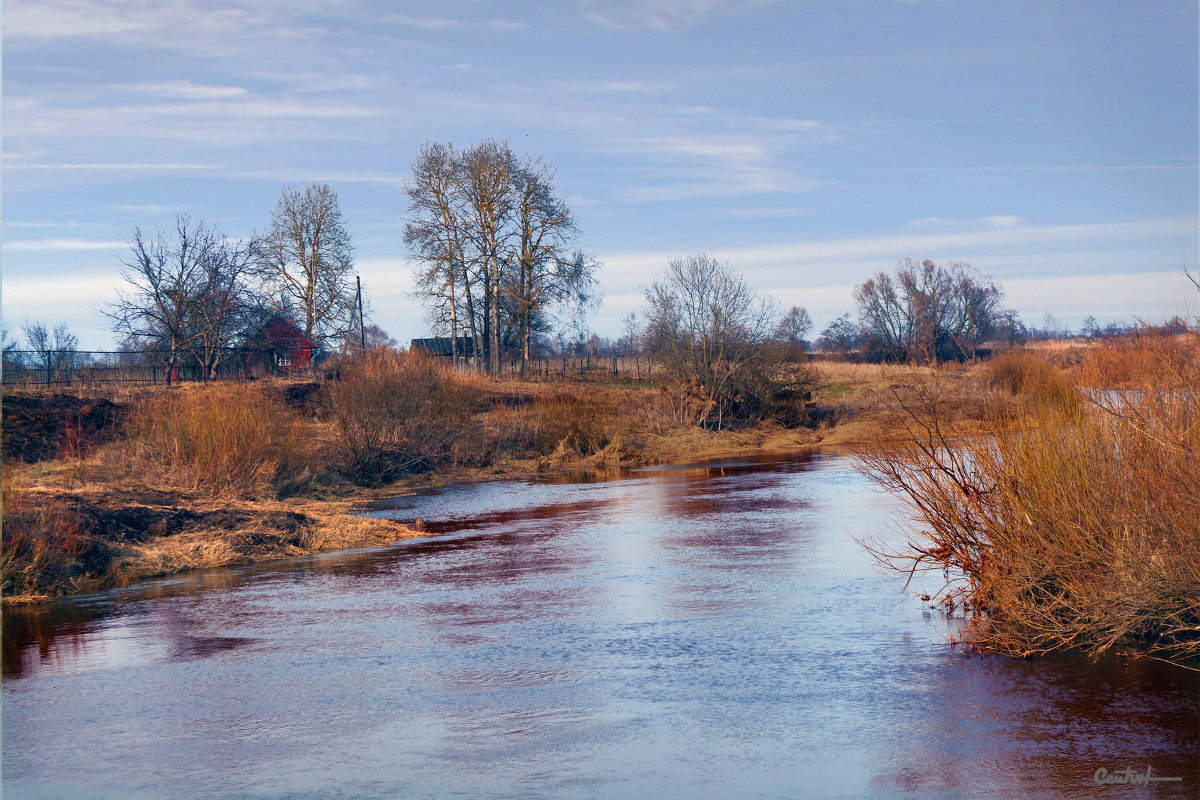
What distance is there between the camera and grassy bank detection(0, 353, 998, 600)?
13.9 meters

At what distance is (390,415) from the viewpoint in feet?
87.8

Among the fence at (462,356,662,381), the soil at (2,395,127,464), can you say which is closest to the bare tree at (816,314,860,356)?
the fence at (462,356,662,381)

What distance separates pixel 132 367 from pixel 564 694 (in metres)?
38.4

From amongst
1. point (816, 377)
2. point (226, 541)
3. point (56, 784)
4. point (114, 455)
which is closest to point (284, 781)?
point (56, 784)

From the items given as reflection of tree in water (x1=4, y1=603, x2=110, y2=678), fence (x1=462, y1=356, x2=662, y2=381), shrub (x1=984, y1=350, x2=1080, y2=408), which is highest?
fence (x1=462, y1=356, x2=662, y2=381)

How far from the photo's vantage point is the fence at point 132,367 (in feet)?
119

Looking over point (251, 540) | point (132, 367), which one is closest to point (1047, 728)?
point (251, 540)

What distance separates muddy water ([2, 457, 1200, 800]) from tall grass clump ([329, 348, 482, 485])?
1251cm

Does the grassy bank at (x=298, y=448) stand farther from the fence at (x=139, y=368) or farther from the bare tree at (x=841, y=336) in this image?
the bare tree at (x=841, y=336)

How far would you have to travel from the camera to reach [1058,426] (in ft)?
27.7

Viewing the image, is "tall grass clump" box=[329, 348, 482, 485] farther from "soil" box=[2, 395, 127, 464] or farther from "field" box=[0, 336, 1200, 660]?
"soil" box=[2, 395, 127, 464]

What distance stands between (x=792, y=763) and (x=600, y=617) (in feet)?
14.3

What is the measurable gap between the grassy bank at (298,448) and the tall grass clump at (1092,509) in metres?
0.65

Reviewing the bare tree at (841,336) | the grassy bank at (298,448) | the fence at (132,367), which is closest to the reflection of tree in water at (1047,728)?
the grassy bank at (298,448)
